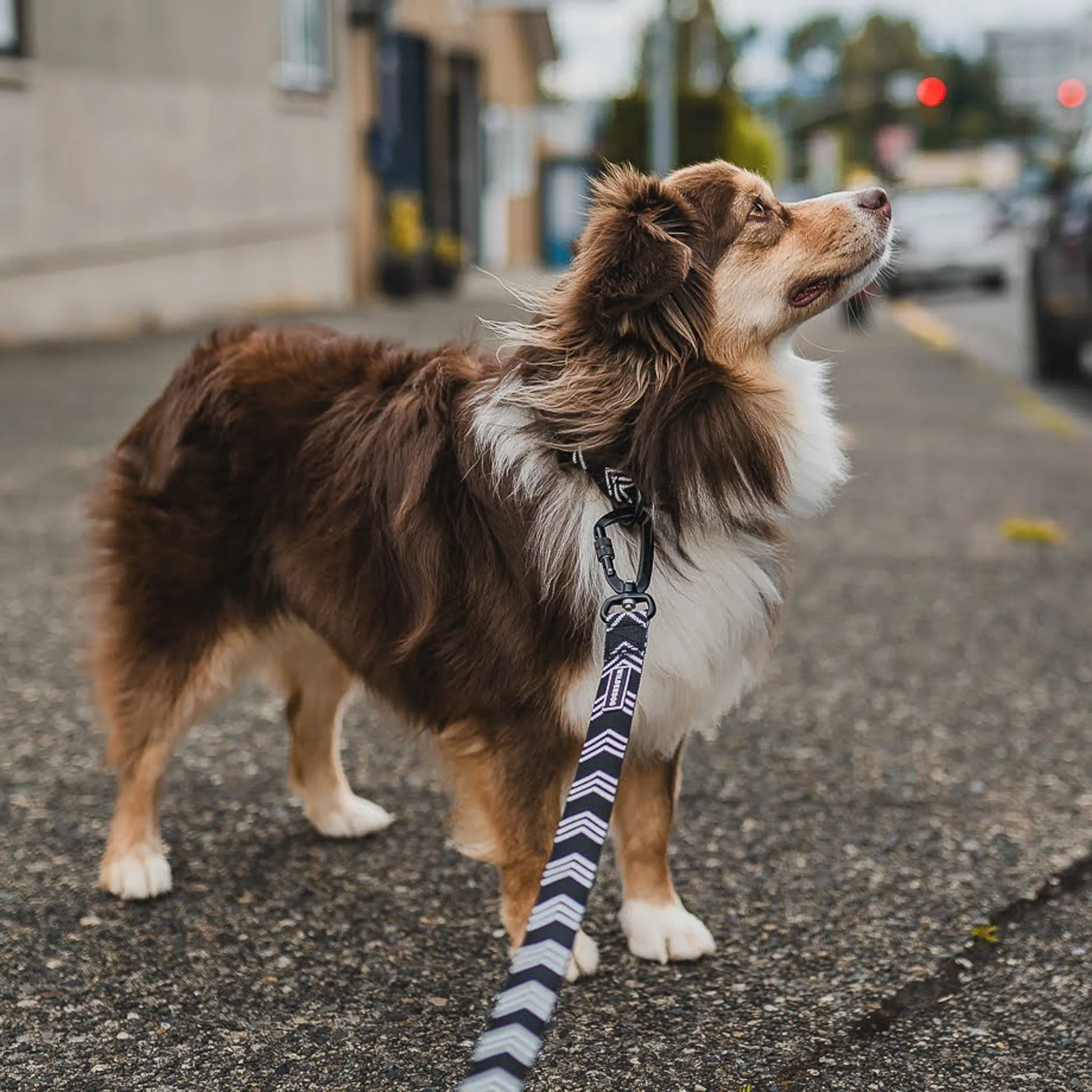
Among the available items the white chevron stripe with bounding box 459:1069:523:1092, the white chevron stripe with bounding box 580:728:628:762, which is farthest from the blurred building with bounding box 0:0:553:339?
the white chevron stripe with bounding box 459:1069:523:1092

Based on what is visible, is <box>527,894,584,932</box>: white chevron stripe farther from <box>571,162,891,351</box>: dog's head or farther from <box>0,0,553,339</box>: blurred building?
<box>0,0,553,339</box>: blurred building

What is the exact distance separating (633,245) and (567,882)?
4.37 ft

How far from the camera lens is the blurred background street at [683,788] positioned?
2.93 meters

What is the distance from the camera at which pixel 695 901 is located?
11.7 feet

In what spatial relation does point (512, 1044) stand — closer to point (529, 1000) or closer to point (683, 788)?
point (529, 1000)

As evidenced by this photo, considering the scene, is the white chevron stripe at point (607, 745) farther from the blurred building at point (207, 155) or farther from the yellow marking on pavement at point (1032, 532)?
the blurred building at point (207, 155)

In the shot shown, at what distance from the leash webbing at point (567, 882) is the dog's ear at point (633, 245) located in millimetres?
599

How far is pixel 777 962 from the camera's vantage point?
3.25m

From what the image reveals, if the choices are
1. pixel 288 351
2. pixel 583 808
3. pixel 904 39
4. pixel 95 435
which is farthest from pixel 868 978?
pixel 904 39

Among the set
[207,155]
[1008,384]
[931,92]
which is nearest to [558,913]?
[1008,384]

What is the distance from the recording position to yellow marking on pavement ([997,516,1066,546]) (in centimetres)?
736

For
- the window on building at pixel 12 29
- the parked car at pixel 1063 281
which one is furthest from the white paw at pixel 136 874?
the window on building at pixel 12 29

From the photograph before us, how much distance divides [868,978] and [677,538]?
1023 millimetres

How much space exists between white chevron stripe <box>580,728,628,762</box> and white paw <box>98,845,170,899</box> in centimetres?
155
